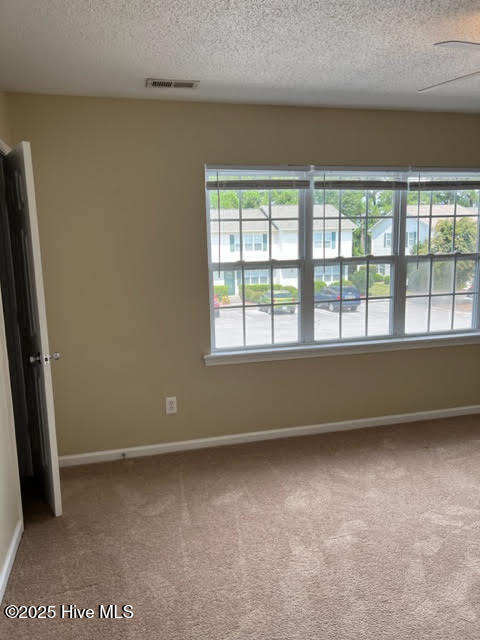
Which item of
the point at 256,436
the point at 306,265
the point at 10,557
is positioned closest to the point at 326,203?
the point at 306,265

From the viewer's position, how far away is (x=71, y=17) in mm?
1985

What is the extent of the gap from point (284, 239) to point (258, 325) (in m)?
0.68

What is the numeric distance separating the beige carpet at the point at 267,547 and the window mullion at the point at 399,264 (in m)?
1.02

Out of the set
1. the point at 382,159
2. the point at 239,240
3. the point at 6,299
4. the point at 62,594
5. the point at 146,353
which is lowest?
the point at 62,594

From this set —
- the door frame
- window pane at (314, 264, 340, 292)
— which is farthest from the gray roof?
the door frame

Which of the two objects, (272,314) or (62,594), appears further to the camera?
(272,314)

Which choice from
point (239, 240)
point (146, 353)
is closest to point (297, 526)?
point (146, 353)

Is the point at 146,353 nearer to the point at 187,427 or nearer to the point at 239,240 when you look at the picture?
the point at 187,427

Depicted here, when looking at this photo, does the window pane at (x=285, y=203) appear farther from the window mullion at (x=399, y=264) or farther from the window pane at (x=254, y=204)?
the window mullion at (x=399, y=264)

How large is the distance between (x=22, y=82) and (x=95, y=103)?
459 millimetres

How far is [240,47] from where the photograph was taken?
2342mm

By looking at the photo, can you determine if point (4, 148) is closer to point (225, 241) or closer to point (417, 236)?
point (225, 241)

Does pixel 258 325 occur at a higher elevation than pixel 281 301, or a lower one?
lower

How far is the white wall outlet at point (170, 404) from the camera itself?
11.5ft
